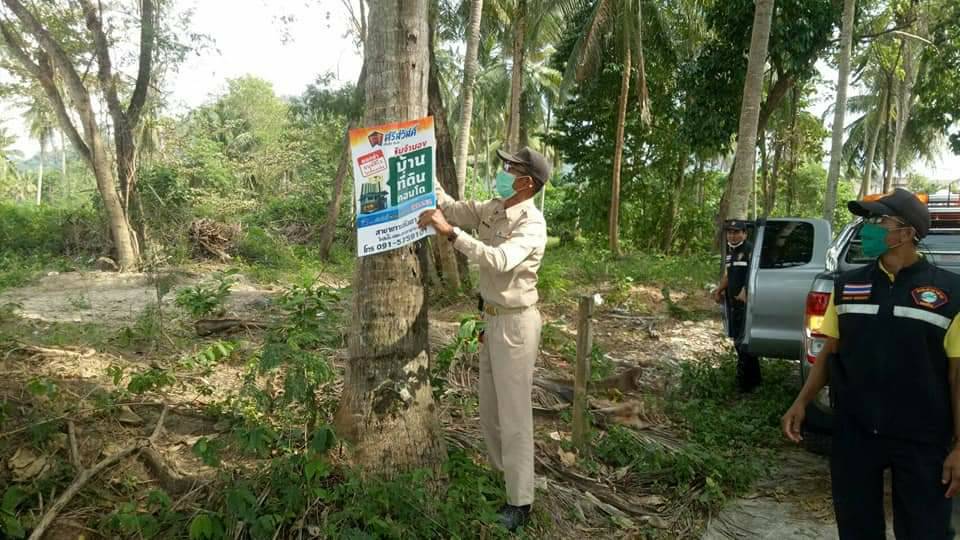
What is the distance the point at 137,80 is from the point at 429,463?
12862 millimetres

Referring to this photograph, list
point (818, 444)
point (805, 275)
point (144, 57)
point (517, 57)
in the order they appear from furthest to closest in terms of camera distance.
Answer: point (517, 57) < point (144, 57) < point (805, 275) < point (818, 444)

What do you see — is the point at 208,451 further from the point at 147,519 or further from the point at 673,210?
the point at 673,210

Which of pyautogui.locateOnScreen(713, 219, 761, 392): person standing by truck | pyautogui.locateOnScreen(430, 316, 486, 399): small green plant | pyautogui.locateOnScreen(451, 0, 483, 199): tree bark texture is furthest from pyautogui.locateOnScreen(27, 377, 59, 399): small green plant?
pyautogui.locateOnScreen(451, 0, 483, 199): tree bark texture

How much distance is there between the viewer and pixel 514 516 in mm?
2990

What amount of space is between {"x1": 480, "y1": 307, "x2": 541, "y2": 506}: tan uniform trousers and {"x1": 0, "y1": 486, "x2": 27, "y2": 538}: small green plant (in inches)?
81.6

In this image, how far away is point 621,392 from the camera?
209 inches

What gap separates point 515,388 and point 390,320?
0.70m

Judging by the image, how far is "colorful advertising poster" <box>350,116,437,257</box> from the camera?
9.26ft

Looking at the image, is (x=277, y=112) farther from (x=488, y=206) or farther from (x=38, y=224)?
(x=488, y=206)

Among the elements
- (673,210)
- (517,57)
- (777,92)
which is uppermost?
(517,57)

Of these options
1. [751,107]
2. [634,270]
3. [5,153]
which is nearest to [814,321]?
[751,107]

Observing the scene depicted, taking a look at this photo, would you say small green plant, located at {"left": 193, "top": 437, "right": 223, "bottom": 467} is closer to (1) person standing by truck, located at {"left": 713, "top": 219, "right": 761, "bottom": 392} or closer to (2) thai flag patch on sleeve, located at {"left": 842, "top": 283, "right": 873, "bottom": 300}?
(2) thai flag patch on sleeve, located at {"left": 842, "top": 283, "right": 873, "bottom": 300}

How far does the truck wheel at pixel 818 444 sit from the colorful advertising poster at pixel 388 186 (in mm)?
3605

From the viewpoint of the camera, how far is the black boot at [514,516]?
294 centimetres
